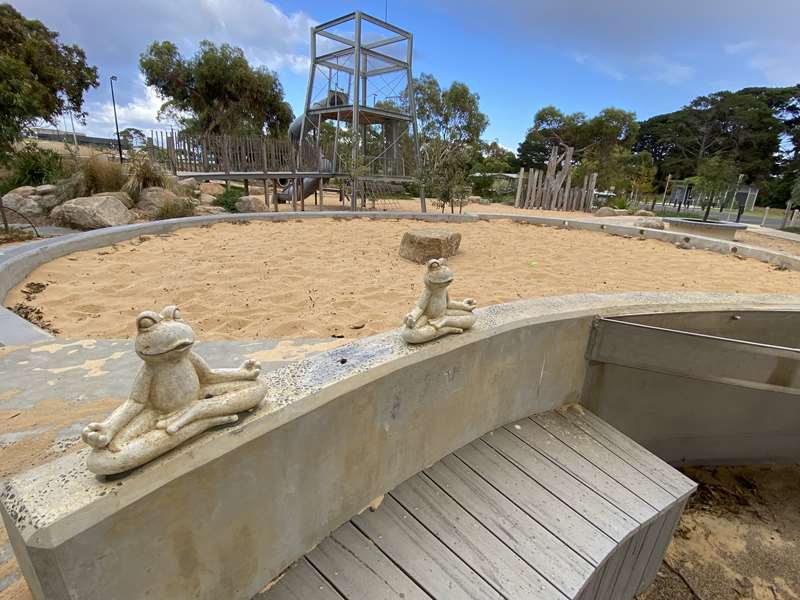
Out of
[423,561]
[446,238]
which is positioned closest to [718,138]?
[446,238]

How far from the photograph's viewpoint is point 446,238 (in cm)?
530

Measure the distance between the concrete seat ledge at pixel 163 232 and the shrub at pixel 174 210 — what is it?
1.46 m

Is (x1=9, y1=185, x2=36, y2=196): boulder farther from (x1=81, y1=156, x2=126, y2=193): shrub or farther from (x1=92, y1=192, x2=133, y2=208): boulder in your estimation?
(x1=92, y1=192, x2=133, y2=208): boulder

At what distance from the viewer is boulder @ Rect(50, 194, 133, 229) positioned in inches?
269

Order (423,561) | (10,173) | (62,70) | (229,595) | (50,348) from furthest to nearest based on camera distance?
(62,70)
(10,173)
(50,348)
(423,561)
(229,595)

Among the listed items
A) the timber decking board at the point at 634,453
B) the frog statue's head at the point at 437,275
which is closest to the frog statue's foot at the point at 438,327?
the frog statue's head at the point at 437,275

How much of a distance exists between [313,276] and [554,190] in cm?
1655

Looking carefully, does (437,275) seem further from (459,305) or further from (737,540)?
(737,540)

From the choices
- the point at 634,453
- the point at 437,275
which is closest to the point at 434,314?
the point at 437,275

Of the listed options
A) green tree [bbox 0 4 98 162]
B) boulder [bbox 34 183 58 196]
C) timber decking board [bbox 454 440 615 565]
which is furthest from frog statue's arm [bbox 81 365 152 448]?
green tree [bbox 0 4 98 162]

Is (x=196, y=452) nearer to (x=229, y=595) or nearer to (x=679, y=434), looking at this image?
(x=229, y=595)

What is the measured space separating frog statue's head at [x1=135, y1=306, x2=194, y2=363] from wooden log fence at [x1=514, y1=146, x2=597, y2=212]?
1887cm

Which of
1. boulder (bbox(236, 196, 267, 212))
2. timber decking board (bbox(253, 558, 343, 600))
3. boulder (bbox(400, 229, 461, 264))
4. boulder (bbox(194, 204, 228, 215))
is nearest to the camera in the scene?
timber decking board (bbox(253, 558, 343, 600))

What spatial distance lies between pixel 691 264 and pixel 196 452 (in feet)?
21.7
